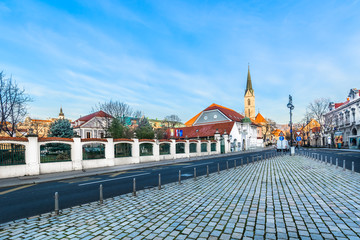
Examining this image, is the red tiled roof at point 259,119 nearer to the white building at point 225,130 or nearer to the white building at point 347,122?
the white building at point 225,130

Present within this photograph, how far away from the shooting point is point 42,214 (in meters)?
6.13

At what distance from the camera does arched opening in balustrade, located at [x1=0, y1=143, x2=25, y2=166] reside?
14281 millimetres

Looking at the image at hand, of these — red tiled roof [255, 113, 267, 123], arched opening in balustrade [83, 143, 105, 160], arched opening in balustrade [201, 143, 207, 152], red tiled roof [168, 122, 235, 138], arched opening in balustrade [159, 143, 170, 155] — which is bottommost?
arched opening in balustrade [201, 143, 207, 152]

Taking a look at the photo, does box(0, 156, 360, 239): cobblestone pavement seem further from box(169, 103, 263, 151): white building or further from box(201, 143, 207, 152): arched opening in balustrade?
box(169, 103, 263, 151): white building

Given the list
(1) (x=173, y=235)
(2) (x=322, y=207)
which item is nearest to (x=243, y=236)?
(1) (x=173, y=235)

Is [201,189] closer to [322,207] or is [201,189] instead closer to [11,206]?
[322,207]

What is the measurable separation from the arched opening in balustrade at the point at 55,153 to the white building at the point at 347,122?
164ft

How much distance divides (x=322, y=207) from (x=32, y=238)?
301 inches

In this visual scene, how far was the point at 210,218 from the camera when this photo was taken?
5426mm

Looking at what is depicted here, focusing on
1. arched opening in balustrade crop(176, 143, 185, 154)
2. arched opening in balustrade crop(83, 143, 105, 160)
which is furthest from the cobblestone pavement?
arched opening in balustrade crop(176, 143, 185, 154)

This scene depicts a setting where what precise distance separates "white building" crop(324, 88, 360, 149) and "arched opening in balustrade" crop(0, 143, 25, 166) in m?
52.8

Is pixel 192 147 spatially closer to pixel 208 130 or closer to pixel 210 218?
pixel 208 130

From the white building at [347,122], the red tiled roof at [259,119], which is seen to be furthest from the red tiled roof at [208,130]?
the red tiled roof at [259,119]

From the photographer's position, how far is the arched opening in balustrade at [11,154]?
14281mm
